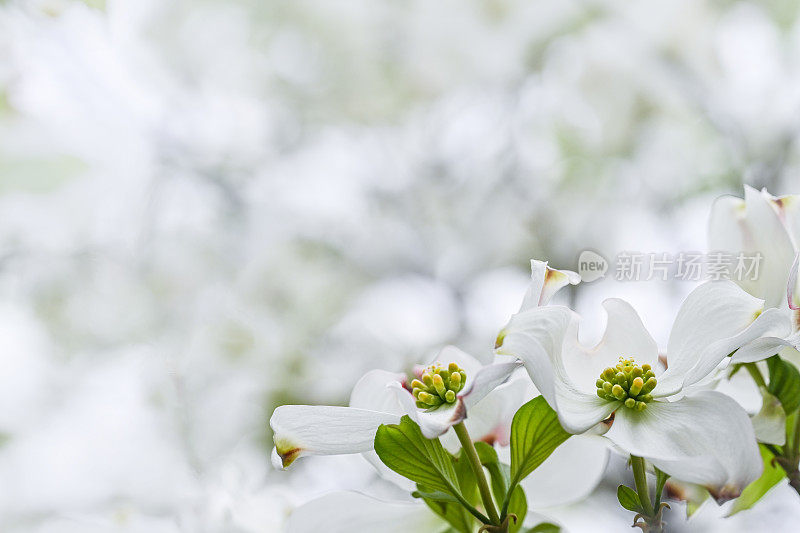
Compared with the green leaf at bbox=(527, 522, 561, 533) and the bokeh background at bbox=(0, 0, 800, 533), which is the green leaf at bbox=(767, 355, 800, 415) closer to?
the green leaf at bbox=(527, 522, 561, 533)

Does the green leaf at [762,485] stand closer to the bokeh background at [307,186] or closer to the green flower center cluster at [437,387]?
the green flower center cluster at [437,387]

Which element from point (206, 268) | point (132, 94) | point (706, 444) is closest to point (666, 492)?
point (706, 444)

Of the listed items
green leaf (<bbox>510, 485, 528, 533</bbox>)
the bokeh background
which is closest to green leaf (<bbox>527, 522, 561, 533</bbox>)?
green leaf (<bbox>510, 485, 528, 533</bbox>)

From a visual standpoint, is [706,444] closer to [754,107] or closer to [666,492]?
[666,492]

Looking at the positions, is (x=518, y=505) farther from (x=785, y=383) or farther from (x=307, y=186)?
(x=307, y=186)

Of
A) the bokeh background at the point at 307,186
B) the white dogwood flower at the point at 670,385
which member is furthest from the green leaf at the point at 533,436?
the bokeh background at the point at 307,186

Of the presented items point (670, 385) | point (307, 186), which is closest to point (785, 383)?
point (670, 385)
